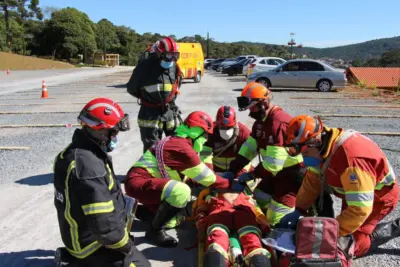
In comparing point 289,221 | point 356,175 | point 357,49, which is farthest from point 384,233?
point 357,49

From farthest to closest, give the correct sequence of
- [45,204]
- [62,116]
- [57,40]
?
[57,40], [62,116], [45,204]

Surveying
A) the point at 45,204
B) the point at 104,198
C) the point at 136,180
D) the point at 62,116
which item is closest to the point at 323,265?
the point at 104,198

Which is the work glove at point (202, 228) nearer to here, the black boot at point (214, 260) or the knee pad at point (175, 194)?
the knee pad at point (175, 194)

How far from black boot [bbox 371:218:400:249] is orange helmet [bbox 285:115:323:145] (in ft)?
3.74

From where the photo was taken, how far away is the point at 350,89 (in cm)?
1973

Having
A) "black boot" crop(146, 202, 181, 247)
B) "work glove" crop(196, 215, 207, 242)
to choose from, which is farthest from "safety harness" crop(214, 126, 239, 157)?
"work glove" crop(196, 215, 207, 242)

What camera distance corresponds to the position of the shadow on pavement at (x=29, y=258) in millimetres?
3658

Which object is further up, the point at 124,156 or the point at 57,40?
the point at 57,40

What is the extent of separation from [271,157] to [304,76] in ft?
49.6

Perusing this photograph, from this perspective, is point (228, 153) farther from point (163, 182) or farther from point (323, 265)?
point (323, 265)

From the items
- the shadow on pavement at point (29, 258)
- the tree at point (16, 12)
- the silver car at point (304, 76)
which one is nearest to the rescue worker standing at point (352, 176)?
the shadow on pavement at point (29, 258)

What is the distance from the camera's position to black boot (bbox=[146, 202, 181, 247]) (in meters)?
3.96

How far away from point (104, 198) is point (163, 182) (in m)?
1.31

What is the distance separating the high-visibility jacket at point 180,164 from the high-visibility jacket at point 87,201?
3.63ft
